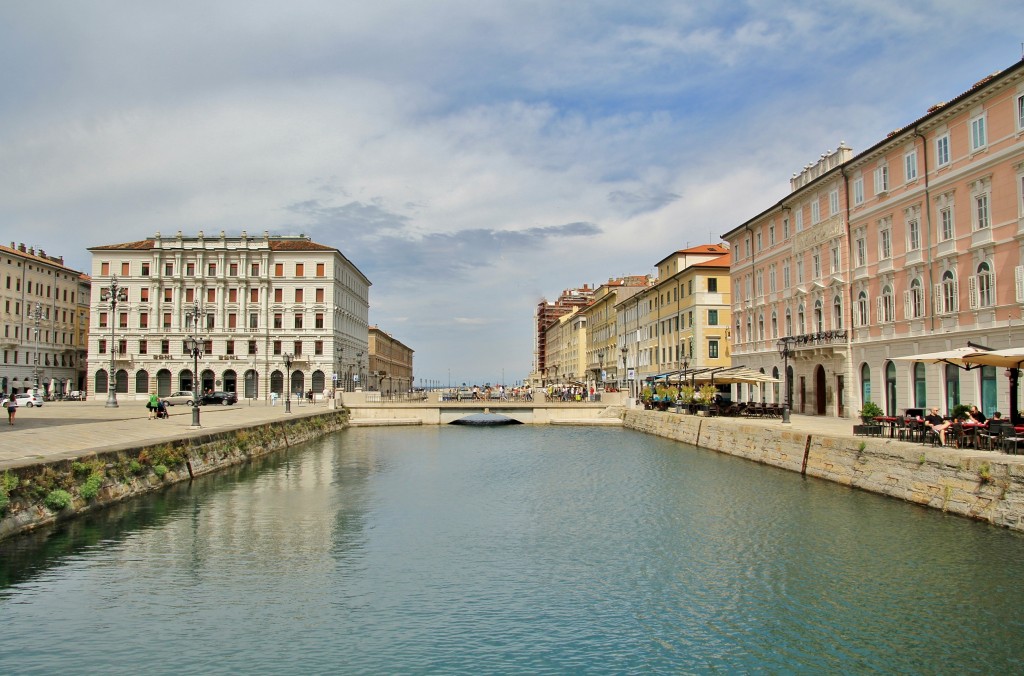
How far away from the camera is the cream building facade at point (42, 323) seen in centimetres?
8594

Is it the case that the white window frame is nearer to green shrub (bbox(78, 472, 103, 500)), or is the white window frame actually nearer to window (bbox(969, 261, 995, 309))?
window (bbox(969, 261, 995, 309))

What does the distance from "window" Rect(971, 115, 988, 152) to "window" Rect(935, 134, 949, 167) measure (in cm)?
171

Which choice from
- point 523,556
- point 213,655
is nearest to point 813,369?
point 523,556

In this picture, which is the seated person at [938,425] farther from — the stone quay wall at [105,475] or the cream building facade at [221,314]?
the cream building facade at [221,314]

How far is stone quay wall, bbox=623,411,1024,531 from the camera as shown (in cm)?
1688

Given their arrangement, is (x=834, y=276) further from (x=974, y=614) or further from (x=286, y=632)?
(x=286, y=632)

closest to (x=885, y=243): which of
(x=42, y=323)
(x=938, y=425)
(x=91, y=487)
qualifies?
(x=938, y=425)

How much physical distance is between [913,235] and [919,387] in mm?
7050

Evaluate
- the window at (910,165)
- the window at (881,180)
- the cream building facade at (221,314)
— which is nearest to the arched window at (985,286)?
the window at (910,165)

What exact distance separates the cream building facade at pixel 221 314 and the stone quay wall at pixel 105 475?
5675cm

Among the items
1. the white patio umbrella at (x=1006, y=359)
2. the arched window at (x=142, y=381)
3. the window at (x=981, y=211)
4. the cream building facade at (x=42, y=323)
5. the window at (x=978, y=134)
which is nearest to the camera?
the white patio umbrella at (x=1006, y=359)

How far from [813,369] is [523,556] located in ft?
109

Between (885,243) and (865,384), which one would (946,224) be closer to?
(885,243)

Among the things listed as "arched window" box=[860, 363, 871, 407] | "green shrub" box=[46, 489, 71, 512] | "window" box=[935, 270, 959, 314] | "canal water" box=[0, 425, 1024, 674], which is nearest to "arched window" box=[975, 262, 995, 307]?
"window" box=[935, 270, 959, 314]
